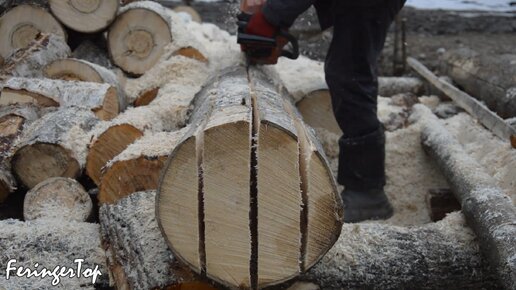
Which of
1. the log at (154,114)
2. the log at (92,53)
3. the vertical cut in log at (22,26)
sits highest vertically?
the vertical cut in log at (22,26)

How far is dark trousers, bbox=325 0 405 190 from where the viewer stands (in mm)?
3164

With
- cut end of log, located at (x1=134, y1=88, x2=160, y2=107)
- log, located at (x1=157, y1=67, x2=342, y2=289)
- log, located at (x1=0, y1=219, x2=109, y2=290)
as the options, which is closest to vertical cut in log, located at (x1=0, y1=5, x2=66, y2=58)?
cut end of log, located at (x1=134, y1=88, x2=160, y2=107)

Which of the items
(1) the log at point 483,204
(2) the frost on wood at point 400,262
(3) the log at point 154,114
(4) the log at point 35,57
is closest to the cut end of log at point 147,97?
(3) the log at point 154,114

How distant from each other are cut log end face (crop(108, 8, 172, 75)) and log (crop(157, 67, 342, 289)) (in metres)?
2.82

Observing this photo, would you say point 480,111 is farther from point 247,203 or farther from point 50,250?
point 50,250

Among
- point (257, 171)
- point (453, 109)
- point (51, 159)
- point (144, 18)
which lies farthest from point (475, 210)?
point (144, 18)

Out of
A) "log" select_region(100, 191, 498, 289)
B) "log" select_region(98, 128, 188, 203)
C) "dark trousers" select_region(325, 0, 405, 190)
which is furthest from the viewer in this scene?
"dark trousers" select_region(325, 0, 405, 190)

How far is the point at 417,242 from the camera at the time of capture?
7.36 ft

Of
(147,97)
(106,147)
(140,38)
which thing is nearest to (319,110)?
(147,97)

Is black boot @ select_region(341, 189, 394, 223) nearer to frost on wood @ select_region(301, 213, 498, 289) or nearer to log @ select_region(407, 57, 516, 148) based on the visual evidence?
log @ select_region(407, 57, 516, 148)

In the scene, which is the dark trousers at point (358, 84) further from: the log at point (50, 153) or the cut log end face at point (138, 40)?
the cut log end face at point (138, 40)

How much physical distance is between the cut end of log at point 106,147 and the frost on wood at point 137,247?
0.60 m

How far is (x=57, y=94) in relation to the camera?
340 cm

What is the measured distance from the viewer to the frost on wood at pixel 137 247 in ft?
6.21
